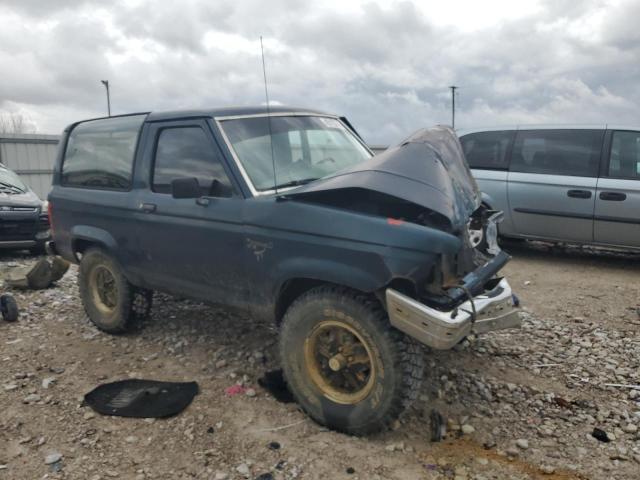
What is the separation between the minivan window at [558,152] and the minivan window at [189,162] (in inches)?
198

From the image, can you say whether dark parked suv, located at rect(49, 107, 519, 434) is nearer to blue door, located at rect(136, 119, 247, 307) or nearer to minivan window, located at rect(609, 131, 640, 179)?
blue door, located at rect(136, 119, 247, 307)

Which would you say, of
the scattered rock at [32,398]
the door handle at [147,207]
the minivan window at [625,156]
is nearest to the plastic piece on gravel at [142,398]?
the scattered rock at [32,398]

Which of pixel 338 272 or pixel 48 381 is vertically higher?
pixel 338 272

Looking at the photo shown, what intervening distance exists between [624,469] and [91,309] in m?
4.36

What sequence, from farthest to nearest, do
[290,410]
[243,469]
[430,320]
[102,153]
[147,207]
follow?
[102,153], [147,207], [290,410], [243,469], [430,320]

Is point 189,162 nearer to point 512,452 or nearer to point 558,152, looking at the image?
point 512,452

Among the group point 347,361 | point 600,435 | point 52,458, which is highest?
point 347,361

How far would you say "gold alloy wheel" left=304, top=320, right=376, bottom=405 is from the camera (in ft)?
9.90

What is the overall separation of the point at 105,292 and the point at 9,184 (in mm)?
4995

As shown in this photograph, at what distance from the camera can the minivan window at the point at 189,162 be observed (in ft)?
11.8

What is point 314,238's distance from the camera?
303cm

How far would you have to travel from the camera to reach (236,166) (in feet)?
11.5

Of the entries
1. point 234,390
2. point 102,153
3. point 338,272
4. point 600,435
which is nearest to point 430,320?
point 338,272

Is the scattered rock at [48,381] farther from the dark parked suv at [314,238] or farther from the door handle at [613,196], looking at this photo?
the door handle at [613,196]
